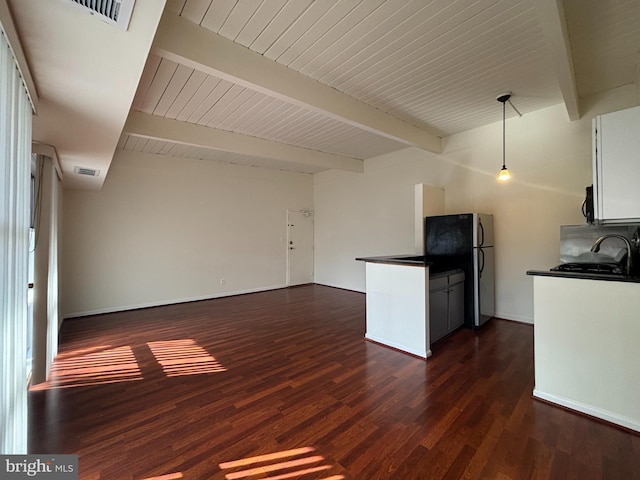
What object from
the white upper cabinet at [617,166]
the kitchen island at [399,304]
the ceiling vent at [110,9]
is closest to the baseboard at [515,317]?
the kitchen island at [399,304]

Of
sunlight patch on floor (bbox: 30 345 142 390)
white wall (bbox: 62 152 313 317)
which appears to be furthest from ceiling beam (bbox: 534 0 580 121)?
white wall (bbox: 62 152 313 317)

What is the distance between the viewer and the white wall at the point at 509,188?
12.6ft

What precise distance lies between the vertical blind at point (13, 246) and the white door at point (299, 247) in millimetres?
5824

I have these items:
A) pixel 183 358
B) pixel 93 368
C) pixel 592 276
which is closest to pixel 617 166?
pixel 592 276

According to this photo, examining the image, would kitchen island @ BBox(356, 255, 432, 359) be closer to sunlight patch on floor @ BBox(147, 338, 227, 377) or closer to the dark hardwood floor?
the dark hardwood floor

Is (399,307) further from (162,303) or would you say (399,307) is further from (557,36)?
(162,303)

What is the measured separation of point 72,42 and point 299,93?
1.93 meters

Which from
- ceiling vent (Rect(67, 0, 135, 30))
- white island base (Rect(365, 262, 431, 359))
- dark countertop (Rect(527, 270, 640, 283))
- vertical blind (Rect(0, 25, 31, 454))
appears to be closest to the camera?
ceiling vent (Rect(67, 0, 135, 30))

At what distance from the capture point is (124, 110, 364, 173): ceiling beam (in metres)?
3.71

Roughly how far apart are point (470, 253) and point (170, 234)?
18.3ft

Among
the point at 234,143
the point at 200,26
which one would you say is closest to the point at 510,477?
the point at 200,26

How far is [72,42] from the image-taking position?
1359 mm

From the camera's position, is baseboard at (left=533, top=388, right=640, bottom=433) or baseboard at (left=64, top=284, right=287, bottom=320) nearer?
baseboard at (left=533, top=388, right=640, bottom=433)

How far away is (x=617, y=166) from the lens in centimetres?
215
